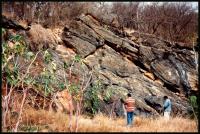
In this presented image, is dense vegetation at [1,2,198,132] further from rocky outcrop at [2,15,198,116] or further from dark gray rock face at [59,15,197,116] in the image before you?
dark gray rock face at [59,15,197,116]

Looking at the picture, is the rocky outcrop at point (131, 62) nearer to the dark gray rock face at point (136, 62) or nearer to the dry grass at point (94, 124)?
the dark gray rock face at point (136, 62)

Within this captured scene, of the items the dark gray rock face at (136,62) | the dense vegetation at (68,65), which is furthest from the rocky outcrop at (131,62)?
the dense vegetation at (68,65)

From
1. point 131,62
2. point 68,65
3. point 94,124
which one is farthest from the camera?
point 131,62

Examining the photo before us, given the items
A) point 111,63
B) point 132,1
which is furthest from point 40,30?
point 132,1

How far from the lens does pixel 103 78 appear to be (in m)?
19.0

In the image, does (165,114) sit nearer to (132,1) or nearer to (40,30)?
(40,30)

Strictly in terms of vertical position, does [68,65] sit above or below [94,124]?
above

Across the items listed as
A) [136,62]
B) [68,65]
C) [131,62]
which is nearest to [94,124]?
[68,65]

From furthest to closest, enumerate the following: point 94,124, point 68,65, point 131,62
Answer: point 131,62 → point 68,65 → point 94,124

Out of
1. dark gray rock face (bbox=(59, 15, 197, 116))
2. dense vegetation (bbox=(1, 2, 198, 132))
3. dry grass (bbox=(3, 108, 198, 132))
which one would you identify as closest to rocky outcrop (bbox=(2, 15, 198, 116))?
dark gray rock face (bbox=(59, 15, 197, 116))

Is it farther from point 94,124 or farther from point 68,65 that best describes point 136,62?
point 94,124

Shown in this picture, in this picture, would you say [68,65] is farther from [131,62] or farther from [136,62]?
[136,62]

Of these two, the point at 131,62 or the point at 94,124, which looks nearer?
the point at 94,124

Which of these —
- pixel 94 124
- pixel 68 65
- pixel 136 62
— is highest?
pixel 136 62
